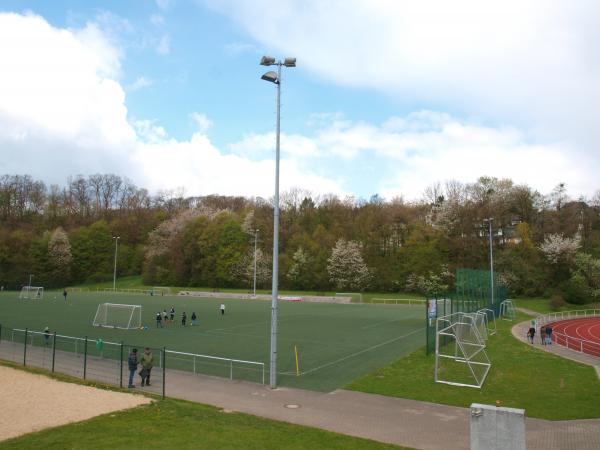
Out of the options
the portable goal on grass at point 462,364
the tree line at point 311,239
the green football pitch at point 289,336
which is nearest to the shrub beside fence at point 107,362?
the green football pitch at point 289,336

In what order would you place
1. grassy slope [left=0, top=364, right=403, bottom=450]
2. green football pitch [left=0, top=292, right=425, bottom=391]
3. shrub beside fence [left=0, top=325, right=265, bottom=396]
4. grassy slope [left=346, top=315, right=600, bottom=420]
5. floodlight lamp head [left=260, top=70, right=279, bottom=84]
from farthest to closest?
1. green football pitch [left=0, top=292, right=425, bottom=391]
2. shrub beside fence [left=0, top=325, right=265, bottom=396]
3. floodlight lamp head [left=260, top=70, right=279, bottom=84]
4. grassy slope [left=346, top=315, right=600, bottom=420]
5. grassy slope [left=0, top=364, right=403, bottom=450]

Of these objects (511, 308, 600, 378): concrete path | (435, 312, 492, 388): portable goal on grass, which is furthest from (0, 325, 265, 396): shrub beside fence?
(511, 308, 600, 378): concrete path

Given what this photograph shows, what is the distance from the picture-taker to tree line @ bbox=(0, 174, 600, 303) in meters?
69.5

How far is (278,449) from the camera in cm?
1049

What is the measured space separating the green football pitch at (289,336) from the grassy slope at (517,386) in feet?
4.67

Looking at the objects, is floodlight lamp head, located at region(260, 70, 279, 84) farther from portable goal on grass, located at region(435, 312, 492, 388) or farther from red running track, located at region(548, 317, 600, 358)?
red running track, located at region(548, 317, 600, 358)

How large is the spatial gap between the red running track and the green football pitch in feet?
29.7

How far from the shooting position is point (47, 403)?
14.5 m

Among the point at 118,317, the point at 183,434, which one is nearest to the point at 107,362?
the point at 183,434

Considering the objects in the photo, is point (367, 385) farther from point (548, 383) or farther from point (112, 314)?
point (112, 314)

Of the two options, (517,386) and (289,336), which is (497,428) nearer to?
(517,386)

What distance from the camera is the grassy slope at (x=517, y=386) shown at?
588 inches

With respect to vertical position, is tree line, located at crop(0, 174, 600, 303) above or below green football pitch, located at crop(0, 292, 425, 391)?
above

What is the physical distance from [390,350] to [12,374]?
1733 cm
